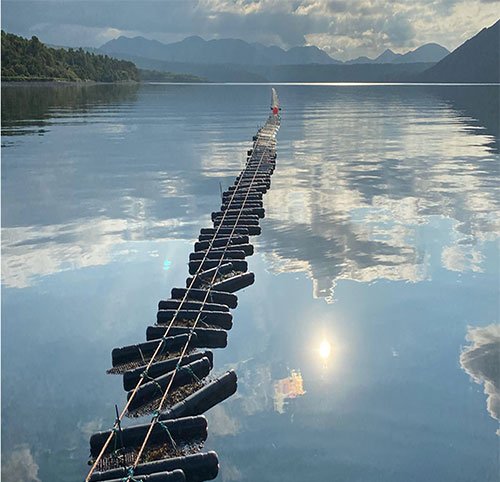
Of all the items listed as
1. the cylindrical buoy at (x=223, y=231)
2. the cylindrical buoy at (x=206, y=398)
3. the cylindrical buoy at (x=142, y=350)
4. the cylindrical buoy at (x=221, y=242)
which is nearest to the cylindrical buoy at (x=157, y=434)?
the cylindrical buoy at (x=206, y=398)

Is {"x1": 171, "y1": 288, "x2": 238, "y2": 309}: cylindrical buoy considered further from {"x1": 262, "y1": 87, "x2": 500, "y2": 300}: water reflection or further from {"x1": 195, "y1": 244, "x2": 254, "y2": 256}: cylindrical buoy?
{"x1": 195, "y1": 244, "x2": 254, "y2": 256}: cylindrical buoy

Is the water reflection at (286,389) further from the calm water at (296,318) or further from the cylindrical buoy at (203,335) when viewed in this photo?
the cylindrical buoy at (203,335)

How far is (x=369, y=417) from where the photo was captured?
13883 millimetres

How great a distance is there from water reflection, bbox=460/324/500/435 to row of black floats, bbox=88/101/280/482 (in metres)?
6.60

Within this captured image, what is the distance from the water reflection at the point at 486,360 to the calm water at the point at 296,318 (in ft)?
0.17

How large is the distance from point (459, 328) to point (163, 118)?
9065 cm

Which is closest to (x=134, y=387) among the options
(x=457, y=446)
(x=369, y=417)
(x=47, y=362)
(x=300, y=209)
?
(x=47, y=362)

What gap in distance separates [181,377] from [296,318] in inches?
206

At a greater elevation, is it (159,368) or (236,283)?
(236,283)

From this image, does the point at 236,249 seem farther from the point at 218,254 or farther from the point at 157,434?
the point at 157,434

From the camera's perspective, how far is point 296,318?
19.2 m

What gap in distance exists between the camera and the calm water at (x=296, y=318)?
13000mm

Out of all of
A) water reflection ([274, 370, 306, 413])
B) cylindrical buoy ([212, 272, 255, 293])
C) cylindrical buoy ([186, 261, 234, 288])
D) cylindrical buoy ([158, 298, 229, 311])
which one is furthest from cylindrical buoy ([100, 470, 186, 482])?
cylindrical buoy ([186, 261, 234, 288])

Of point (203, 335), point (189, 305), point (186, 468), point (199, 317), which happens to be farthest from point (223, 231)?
point (186, 468)
